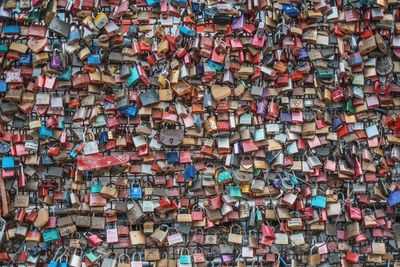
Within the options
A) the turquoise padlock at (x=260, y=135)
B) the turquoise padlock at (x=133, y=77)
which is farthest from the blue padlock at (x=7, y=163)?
the turquoise padlock at (x=260, y=135)

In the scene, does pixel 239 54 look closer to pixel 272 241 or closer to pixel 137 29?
pixel 137 29

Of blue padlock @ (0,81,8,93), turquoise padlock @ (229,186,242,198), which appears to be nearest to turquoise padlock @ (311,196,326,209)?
turquoise padlock @ (229,186,242,198)

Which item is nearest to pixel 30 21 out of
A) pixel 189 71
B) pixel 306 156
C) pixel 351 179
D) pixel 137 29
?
pixel 137 29

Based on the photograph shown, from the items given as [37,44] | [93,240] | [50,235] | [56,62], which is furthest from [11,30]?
[93,240]

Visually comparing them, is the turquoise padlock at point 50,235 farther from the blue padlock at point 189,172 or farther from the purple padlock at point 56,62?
the purple padlock at point 56,62

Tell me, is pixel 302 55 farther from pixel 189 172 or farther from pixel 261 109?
pixel 189 172

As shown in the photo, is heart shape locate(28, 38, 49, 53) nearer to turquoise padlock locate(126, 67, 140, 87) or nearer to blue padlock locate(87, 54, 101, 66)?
blue padlock locate(87, 54, 101, 66)

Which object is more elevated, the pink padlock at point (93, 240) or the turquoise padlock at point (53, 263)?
the pink padlock at point (93, 240)
